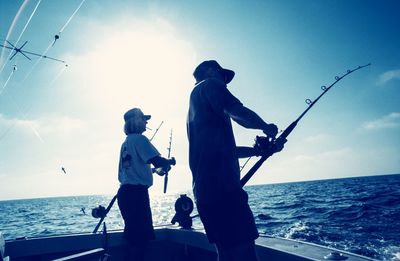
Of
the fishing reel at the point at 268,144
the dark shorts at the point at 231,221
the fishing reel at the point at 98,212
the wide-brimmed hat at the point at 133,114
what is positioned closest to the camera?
the dark shorts at the point at 231,221

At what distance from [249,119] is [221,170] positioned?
0.35 metres

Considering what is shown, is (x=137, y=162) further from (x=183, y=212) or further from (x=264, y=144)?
(x=183, y=212)

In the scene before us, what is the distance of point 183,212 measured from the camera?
13.9ft

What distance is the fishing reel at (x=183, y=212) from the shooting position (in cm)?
411

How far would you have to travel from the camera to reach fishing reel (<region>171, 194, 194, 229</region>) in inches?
162

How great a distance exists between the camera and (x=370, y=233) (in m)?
11.8

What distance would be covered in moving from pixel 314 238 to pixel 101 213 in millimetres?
9874

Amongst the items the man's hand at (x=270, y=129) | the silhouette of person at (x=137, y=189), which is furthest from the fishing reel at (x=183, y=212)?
the man's hand at (x=270, y=129)

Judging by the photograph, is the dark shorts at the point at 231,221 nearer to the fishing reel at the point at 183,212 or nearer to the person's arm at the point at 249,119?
the person's arm at the point at 249,119

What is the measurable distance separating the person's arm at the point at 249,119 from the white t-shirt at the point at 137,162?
1411 mm

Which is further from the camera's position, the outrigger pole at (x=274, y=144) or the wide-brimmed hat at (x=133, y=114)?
the wide-brimmed hat at (x=133, y=114)

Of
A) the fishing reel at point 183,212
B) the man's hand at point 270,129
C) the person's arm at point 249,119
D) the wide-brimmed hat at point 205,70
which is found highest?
the wide-brimmed hat at point 205,70

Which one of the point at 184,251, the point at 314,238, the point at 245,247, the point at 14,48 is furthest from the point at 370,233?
the point at 14,48

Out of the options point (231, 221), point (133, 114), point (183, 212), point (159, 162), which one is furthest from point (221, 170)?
point (183, 212)
